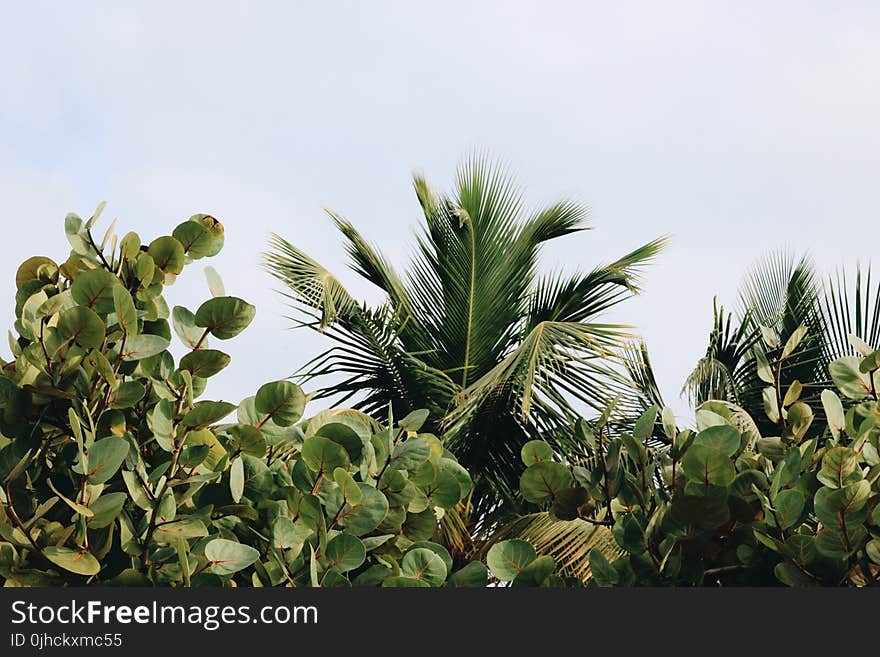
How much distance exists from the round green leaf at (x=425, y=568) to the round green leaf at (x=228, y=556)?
282 mm

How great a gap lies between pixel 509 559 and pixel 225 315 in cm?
65

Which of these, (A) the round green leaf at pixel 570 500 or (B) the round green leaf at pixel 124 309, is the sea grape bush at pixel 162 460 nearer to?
(B) the round green leaf at pixel 124 309

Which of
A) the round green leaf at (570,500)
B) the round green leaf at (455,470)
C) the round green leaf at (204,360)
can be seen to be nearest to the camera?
the round green leaf at (204,360)

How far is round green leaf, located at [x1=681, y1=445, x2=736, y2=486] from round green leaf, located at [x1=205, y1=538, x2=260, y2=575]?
28.5 inches

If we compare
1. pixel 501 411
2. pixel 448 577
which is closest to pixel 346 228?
pixel 501 411

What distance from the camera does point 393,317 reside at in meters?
7.61

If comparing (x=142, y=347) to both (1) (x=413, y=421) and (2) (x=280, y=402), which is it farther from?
(1) (x=413, y=421)

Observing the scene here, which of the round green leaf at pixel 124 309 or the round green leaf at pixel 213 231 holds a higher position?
the round green leaf at pixel 213 231

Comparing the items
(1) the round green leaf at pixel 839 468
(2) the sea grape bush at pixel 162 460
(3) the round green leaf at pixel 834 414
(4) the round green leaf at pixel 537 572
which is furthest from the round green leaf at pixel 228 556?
(3) the round green leaf at pixel 834 414

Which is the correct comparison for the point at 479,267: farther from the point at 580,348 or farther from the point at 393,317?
the point at 580,348

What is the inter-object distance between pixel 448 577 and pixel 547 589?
18.1 inches

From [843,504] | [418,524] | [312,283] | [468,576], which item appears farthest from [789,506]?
[312,283]

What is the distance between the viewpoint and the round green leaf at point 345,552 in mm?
1544

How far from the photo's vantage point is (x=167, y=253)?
5.68ft
